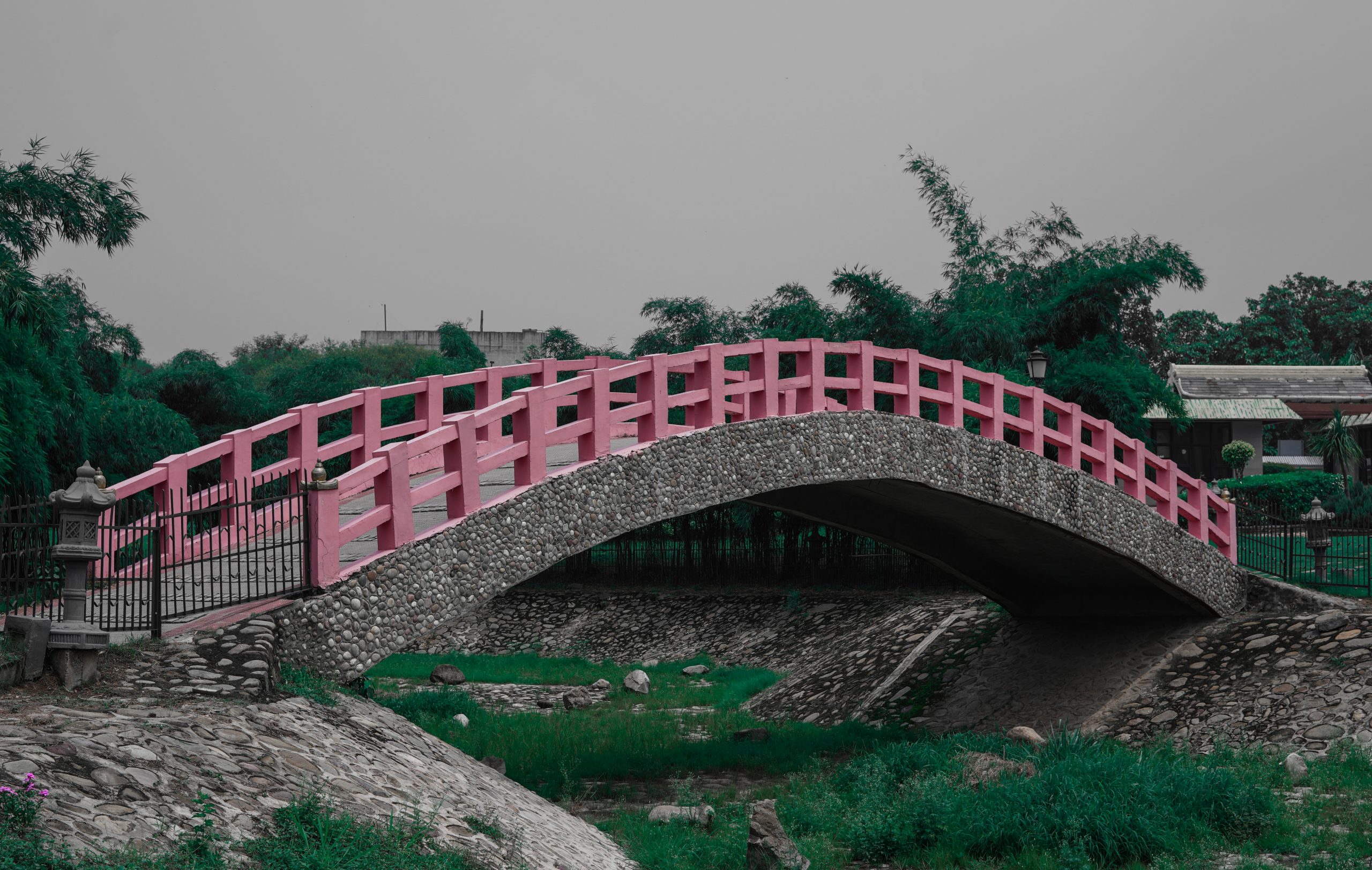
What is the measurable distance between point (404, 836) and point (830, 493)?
9431mm

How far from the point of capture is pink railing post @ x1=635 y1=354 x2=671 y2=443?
36.8 feet

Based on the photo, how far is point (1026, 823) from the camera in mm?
9445

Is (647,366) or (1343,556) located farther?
(1343,556)

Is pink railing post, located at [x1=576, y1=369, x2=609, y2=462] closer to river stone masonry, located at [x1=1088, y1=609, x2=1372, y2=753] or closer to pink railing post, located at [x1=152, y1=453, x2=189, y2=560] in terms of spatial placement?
pink railing post, located at [x1=152, y1=453, x2=189, y2=560]

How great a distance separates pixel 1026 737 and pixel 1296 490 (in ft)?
56.4

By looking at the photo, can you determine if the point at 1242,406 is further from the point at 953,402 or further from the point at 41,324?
the point at 41,324

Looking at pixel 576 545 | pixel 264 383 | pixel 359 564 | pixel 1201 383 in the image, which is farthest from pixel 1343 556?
pixel 264 383

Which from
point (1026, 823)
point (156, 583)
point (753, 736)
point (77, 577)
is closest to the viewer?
point (77, 577)

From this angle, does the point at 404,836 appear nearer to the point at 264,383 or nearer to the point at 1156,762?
the point at 1156,762

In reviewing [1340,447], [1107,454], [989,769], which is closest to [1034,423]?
[1107,454]

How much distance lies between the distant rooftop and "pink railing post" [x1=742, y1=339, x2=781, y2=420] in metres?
27.3

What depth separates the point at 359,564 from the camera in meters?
9.17

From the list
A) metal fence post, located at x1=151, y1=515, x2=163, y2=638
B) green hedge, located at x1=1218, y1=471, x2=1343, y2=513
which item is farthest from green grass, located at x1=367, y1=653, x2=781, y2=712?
green hedge, located at x1=1218, y1=471, x2=1343, y2=513

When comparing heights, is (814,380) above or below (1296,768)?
above
